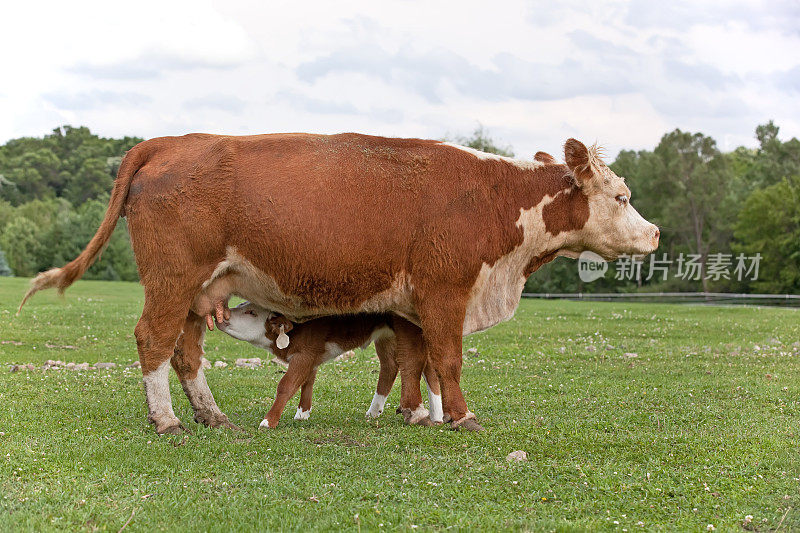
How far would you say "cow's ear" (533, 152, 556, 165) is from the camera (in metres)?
9.95

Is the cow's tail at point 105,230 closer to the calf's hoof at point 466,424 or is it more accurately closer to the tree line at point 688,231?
the calf's hoof at point 466,424

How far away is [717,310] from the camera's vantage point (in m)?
28.9

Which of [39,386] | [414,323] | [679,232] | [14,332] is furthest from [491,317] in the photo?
[679,232]

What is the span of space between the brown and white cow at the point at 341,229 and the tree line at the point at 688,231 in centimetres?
5308

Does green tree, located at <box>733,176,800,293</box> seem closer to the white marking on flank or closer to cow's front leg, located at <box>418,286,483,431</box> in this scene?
the white marking on flank

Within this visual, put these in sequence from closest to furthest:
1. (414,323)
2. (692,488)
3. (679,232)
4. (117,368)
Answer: (692,488) < (414,323) < (117,368) < (679,232)

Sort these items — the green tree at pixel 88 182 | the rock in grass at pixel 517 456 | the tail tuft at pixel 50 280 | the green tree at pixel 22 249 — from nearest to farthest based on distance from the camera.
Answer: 1. the rock in grass at pixel 517 456
2. the tail tuft at pixel 50 280
3. the green tree at pixel 22 249
4. the green tree at pixel 88 182

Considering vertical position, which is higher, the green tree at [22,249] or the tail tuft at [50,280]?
the tail tuft at [50,280]

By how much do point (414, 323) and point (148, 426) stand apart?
306 centimetres

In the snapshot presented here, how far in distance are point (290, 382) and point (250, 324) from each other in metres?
1.03

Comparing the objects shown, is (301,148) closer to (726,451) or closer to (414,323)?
(414,323)

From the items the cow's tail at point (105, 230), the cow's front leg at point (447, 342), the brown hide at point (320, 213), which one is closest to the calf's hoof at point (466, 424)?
the cow's front leg at point (447, 342)

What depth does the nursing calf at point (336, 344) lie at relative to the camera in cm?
965

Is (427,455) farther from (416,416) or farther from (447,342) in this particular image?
(416,416)
